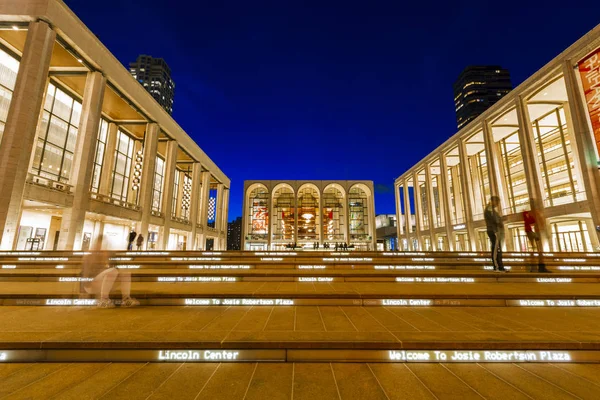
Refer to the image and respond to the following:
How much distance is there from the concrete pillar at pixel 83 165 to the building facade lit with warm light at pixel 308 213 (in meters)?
37.9

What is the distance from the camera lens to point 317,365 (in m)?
2.79

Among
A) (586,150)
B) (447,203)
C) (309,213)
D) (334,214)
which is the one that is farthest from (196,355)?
(334,214)

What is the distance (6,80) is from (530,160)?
40.1 m

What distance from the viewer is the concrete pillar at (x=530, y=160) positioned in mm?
20594

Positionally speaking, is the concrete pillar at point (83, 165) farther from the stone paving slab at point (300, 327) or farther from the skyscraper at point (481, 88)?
the skyscraper at point (481, 88)

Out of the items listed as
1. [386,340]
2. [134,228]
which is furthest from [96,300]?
[134,228]

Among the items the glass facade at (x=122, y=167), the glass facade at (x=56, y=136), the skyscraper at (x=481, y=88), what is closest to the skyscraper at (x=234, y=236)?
the glass facade at (x=122, y=167)

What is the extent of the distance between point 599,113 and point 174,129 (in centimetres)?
3881

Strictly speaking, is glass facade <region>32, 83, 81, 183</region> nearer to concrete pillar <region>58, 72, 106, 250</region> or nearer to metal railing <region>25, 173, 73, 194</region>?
metal railing <region>25, 173, 73, 194</region>

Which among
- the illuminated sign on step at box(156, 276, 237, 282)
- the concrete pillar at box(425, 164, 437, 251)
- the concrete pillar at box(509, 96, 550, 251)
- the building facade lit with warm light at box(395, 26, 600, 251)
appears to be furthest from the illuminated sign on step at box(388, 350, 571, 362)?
the concrete pillar at box(425, 164, 437, 251)

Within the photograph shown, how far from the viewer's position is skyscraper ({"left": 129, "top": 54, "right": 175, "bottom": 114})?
116875 mm

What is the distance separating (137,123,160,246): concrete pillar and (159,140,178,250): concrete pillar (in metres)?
3.36

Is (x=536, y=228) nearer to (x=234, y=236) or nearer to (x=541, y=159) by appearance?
(x=541, y=159)

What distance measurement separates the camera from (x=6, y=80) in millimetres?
16984
